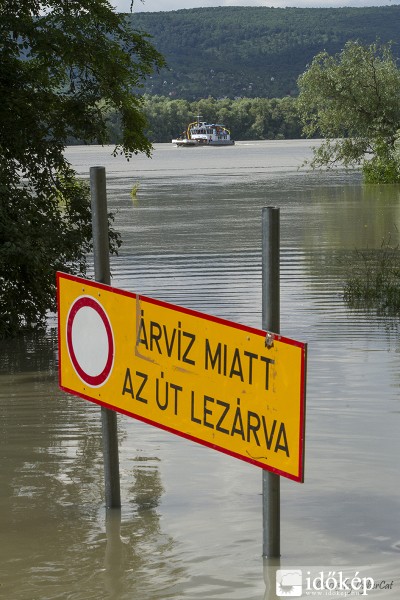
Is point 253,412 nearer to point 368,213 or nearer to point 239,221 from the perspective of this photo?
point 239,221

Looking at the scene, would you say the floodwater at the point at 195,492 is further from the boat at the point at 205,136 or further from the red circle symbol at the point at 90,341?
the boat at the point at 205,136

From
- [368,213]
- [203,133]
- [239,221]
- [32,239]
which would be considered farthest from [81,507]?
[203,133]

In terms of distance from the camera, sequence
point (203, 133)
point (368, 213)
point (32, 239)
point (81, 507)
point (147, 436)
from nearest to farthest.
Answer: point (81, 507), point (147, 436), point (32, 239), point (368, 213), point (203, 133)

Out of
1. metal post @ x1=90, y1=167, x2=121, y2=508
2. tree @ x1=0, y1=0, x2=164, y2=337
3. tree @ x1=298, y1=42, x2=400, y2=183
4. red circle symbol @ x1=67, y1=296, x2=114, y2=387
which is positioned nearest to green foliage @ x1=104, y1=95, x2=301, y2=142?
tree @ x1=298, y1=42, x2=400, y2=183

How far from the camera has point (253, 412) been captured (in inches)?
184

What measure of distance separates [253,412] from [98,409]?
421cm

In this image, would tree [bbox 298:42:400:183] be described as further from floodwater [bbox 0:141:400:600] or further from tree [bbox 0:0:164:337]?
floodwater [bbox 0:141:400:600]

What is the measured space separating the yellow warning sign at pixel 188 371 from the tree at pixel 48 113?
7397 mm

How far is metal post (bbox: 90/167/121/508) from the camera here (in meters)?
5.51

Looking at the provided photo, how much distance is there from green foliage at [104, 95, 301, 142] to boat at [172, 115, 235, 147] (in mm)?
6166

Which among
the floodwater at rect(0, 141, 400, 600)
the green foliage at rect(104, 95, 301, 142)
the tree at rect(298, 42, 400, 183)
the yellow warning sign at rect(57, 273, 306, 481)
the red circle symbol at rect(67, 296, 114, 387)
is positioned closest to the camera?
the yellow warning sign at rect(57, 273, 306, 481)

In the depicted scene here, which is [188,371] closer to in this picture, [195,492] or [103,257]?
[103,257]

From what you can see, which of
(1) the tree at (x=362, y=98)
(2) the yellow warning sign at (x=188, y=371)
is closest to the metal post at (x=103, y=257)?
(2) the yellow warning sign at (x=188, y=371)

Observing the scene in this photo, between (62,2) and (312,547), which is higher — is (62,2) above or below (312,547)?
above
